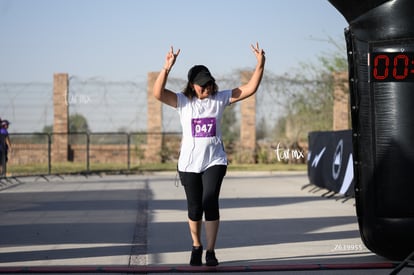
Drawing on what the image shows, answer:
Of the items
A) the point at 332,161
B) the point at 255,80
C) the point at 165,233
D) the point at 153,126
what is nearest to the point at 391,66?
the point at 255,80

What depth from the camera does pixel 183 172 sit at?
816 cm

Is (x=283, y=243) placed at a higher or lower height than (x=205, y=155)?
lower

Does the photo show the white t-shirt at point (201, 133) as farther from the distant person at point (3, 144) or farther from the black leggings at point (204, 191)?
the distant person at point (3, 144)

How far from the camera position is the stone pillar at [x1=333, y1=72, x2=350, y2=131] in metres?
29.3

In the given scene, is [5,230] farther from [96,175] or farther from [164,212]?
[96,175]

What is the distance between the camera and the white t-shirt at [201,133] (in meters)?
8.09

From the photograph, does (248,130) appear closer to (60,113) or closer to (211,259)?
(60,113)

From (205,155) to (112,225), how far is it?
4112 mm

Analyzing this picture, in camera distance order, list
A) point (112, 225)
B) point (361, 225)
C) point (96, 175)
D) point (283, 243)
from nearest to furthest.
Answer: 1. point (361, 225)
2. point (283, 243)
3. point (112, 225)
4. point (96, 175)

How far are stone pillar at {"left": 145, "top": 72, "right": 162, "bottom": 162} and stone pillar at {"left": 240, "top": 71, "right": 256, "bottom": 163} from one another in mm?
2953

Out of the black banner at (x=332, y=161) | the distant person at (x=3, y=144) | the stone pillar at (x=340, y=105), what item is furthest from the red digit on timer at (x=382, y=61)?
the stone pillar at (x=340, y=105)

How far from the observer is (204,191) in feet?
26.6

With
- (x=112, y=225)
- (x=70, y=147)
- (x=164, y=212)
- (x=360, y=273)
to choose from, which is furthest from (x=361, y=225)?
(x=70, y=147)

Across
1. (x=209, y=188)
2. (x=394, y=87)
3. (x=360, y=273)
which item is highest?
(x=394, y=87)
